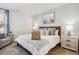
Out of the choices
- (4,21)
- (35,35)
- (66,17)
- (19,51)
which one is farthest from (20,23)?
(66,17)

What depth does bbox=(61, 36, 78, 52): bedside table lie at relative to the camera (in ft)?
5.73

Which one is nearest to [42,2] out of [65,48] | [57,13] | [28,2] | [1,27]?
[28,2]

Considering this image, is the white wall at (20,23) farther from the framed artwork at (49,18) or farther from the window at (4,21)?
the framed artwork at (49,18)

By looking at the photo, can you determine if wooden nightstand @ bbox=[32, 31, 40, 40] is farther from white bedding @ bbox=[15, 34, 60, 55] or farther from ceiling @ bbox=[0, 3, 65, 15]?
ceiling @ bbox=[0, 3, 65, 15]

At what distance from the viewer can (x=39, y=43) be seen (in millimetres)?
1678

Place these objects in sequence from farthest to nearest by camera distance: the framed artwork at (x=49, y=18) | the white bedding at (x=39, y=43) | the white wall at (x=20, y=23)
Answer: the framed artwork at (x=49, y=18), the white wall at (x=20, y=23), the white bedding at (x=39, y=43)

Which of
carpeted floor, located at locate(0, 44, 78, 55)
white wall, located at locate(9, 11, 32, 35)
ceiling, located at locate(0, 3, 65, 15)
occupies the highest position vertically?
ceiling, located at locate(0, 3, 65, 15)

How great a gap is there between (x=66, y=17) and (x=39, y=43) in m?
0.82

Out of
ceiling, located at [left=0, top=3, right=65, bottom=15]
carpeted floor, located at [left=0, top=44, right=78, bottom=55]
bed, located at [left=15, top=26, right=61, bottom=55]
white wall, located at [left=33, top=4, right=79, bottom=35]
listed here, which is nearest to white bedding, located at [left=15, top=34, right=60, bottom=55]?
bed, located at [left=15, top=26, right=61, bottom=55]

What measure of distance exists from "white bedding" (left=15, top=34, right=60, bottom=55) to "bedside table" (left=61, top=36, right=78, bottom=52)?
0.15m

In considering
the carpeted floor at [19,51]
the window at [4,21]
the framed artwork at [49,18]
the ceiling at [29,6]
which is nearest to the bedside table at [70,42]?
the carpeted floor at [19,51]

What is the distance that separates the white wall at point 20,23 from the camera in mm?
1777

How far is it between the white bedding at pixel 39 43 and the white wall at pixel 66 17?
33 centimetres

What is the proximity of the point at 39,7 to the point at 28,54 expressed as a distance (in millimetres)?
1035
